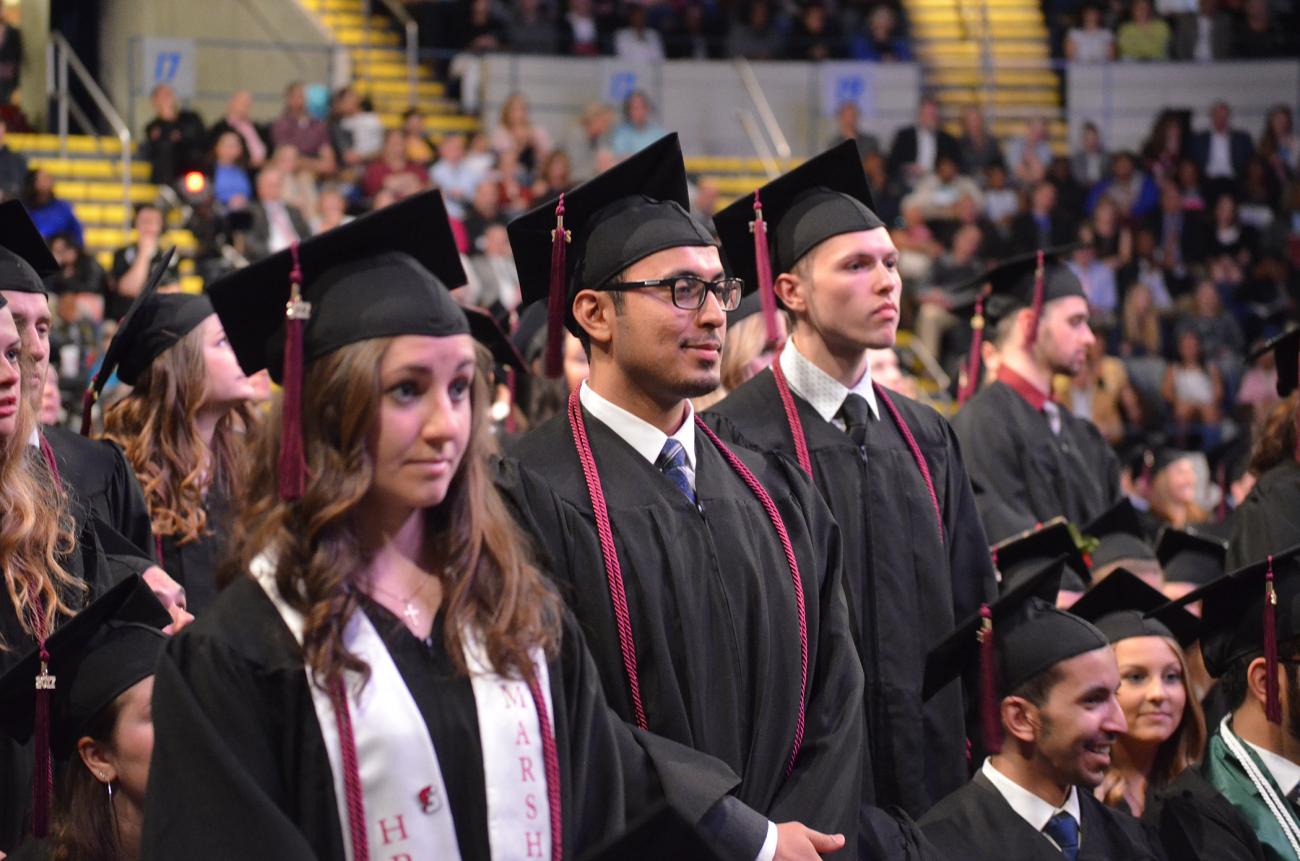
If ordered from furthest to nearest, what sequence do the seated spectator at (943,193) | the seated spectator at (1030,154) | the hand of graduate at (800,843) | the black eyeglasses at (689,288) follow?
1. the seated spectator at (1030,154)
2. the seated spectator at (943,193)
3. the black eyeglasses at (689,288)
4. the hand of graduate at (800,843)

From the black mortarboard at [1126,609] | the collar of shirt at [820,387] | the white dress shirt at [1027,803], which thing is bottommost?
the white dress shirt at [1027,803]

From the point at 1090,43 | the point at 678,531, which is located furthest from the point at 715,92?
the point at 678,531

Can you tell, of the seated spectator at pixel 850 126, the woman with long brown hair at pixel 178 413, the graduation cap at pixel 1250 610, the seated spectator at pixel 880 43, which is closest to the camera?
the graduation cap at pixel 1250 610

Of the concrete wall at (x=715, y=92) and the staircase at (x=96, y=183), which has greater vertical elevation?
the concrete wall at (x=715, y=92)

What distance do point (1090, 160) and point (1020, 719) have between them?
1217 centimetres

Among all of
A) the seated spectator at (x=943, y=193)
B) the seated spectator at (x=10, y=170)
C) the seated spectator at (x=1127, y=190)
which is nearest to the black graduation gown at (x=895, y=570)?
the seated spectator at (x=10, y=170)

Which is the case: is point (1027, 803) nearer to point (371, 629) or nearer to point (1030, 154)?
point (371, 629)

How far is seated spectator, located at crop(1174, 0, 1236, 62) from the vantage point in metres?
17.0

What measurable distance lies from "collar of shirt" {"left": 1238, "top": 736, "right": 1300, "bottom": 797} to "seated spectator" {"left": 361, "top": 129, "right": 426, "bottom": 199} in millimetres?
9556

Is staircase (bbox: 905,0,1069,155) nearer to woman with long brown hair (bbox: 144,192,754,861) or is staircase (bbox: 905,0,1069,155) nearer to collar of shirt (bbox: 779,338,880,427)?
collar of shirt (bbox: 779,338,880,427)

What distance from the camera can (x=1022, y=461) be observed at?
6.46 meters

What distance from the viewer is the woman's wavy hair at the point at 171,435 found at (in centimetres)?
475

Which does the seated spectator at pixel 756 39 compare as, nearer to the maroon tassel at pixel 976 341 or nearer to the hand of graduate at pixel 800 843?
the maroon tassel at pixel 976 341

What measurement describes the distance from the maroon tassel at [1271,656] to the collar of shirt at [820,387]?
1.18 m
